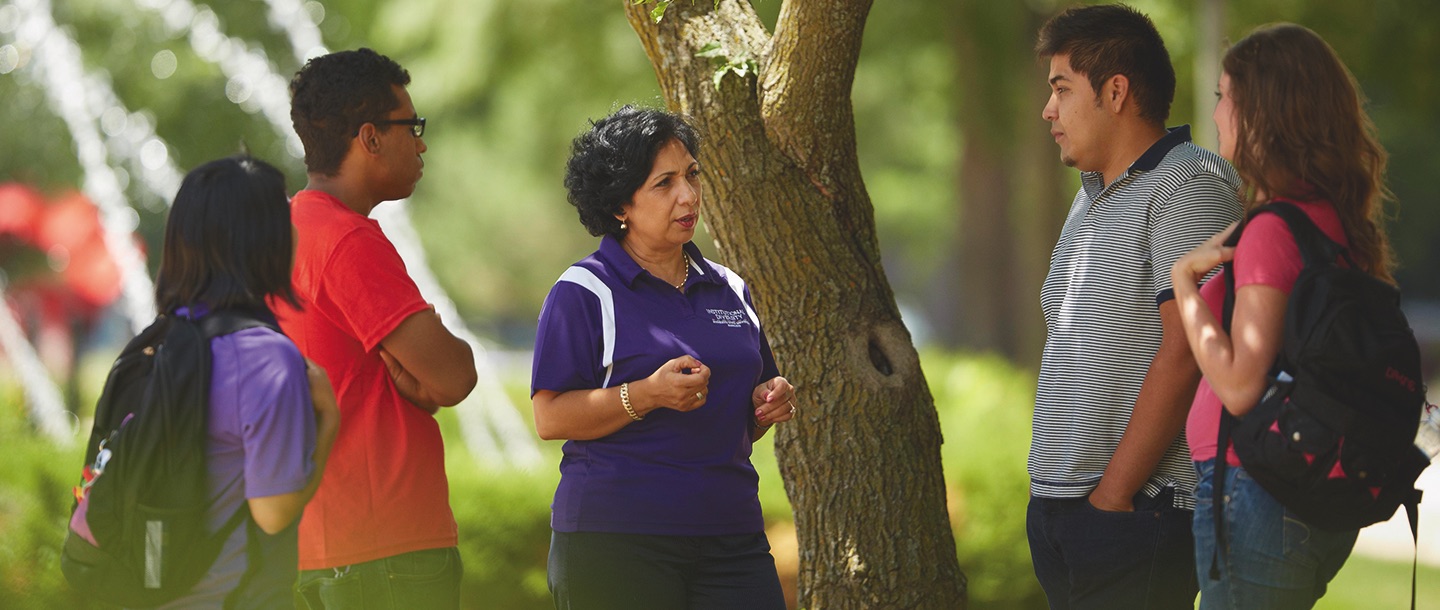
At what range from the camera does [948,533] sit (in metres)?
4.35

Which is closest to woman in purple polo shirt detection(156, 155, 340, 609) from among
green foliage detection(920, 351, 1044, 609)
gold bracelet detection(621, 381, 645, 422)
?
gold bracelet detection(621, 381, 645, 422)

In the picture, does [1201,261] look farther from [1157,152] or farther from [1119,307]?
[1157,152]

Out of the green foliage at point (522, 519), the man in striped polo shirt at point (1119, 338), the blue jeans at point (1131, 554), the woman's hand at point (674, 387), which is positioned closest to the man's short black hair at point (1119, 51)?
the man in striped polo shirt at point (1119, 338)

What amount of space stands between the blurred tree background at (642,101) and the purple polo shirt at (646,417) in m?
3.10

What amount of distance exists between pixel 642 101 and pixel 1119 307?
20.0ft

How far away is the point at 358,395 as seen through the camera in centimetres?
311

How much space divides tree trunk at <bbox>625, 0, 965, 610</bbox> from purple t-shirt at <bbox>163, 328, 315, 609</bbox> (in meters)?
1.98

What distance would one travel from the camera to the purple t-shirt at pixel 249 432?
8.21ft

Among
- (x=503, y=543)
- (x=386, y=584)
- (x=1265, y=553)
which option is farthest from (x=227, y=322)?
(x=503, y=543)

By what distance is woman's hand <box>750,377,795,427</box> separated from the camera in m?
3.27

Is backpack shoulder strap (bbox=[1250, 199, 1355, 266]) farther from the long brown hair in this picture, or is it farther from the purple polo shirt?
the purple polo shirt

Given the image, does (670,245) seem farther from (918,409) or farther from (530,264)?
(530,264)

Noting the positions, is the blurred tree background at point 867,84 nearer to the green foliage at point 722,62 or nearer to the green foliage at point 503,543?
the green foliage at point 503,543

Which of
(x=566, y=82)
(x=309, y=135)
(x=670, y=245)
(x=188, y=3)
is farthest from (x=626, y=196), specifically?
(x=188, y=3)
